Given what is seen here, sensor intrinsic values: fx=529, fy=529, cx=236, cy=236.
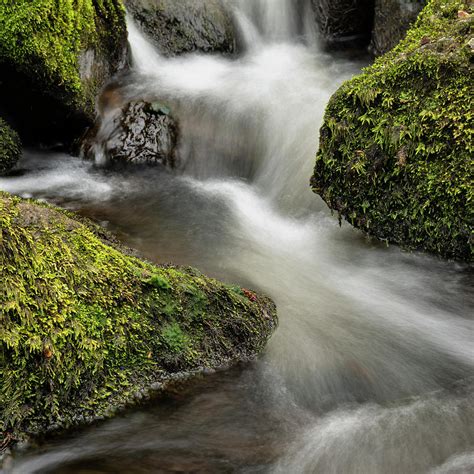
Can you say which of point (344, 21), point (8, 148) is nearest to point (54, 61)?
point (8, 148)

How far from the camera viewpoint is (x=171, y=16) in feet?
28.2

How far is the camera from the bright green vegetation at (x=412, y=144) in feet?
13.6

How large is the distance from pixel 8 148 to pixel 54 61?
1248 millimetres

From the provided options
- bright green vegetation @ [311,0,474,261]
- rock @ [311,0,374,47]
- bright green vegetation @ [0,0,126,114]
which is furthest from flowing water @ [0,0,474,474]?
bright green vegetation @ [0,0,126,114]

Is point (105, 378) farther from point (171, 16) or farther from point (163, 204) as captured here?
point (171, 16)

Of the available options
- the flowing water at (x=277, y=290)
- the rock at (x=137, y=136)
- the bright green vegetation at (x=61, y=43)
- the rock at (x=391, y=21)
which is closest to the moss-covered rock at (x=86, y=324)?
the flowing water at (x=277, y=290)

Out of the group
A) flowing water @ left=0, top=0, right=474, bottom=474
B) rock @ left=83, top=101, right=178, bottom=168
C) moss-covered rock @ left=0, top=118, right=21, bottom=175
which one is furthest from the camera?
rock @ left=83, top=101, right=178, bottom=168

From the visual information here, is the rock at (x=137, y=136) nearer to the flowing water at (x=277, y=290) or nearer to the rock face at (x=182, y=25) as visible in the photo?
the flowing water at (x=277, y=290)

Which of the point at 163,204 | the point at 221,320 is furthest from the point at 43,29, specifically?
the point at 221,320

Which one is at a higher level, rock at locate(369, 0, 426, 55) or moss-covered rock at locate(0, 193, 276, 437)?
rock at locate(369, 0, 426, 55)

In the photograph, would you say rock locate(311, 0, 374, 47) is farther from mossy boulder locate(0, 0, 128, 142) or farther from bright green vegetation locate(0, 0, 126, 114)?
bright green vegetation locate(0, 0, 126, 114)

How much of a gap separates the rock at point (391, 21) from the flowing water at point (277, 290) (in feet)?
1.64

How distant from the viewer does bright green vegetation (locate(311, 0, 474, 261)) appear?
414 cm

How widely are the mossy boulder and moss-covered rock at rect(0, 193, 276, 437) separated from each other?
386 centimetres
